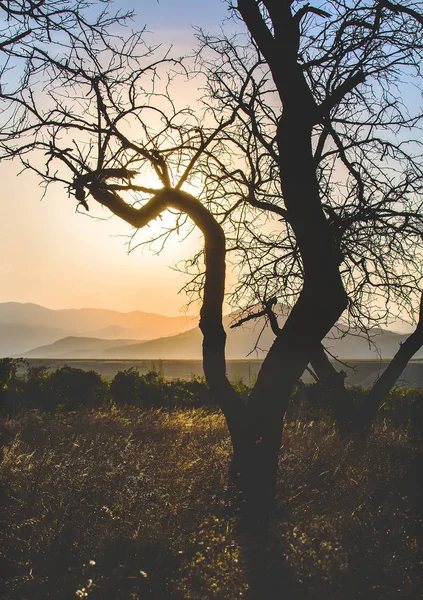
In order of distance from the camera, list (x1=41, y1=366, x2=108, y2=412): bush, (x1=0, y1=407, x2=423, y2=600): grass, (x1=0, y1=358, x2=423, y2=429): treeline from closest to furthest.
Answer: (x1=0, y1=407, x2=423, y2=600): grass → (x1=0, y1=358, x2=423, y2=429): treeline → (x1=41, y1=366, x2=108, y2=412): bush

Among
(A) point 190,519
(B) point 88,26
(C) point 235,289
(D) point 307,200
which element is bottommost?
(A) point 190,519

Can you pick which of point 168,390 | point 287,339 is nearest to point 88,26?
point 287,339

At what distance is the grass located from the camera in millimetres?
4031

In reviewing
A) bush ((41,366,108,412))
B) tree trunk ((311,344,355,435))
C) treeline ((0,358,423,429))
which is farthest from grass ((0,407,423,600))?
bush ((41,366,108,412))

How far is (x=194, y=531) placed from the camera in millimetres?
4789

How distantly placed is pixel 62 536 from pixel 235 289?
4856mm

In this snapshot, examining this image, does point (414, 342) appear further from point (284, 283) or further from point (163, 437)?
point (163, 437)

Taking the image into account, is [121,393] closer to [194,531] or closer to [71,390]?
[71,390]

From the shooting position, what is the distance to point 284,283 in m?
8.57

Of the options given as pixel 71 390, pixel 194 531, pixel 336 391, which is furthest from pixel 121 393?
pixel 194 531

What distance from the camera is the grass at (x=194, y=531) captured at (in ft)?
13.2

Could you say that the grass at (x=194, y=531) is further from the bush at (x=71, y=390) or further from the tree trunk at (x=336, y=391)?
the bush at (x=71, y=390)

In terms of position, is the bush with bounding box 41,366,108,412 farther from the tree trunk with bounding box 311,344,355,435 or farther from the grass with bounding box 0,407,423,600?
the grass with bounding box 0,407,423,600

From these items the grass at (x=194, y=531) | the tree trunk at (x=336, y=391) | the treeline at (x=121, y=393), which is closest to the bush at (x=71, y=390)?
the treeline at (x=121, y=393)
